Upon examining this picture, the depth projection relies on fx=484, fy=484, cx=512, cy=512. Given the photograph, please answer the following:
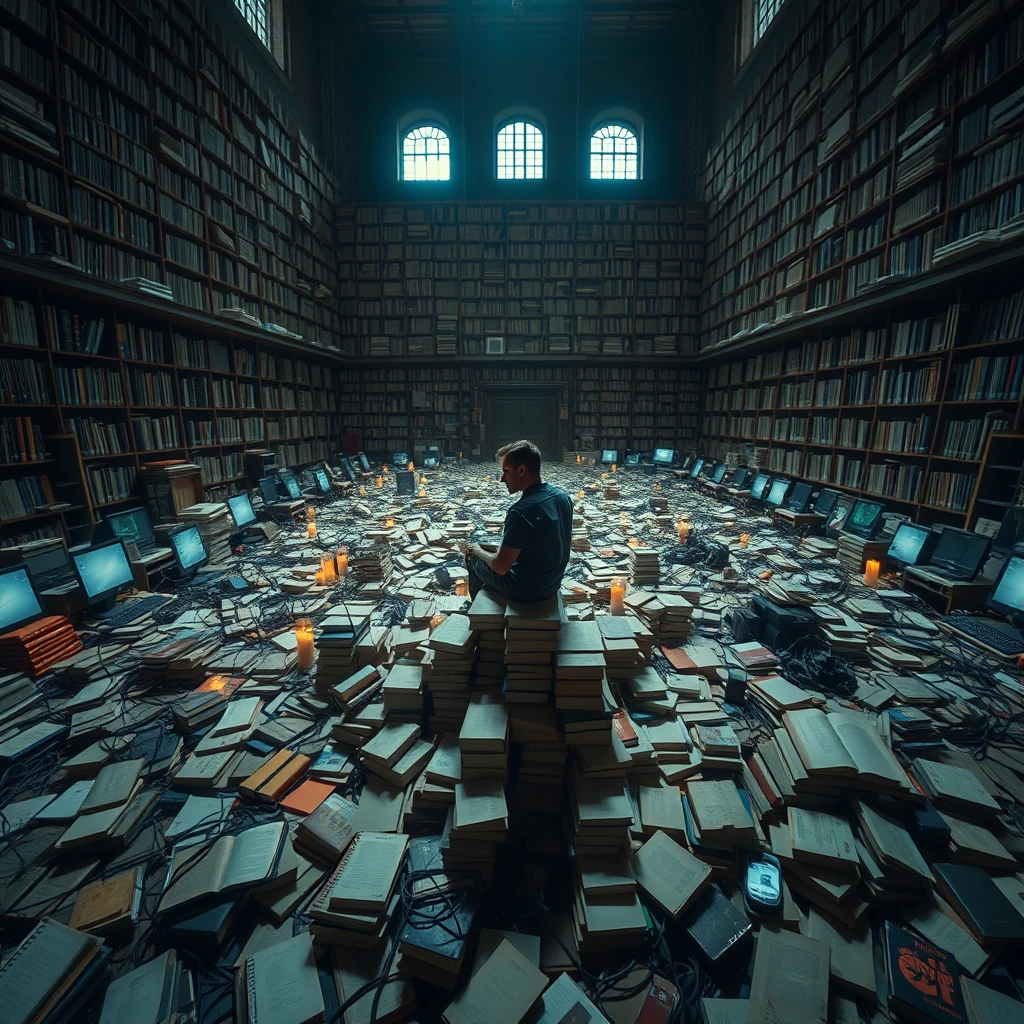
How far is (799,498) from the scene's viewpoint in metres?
6.88

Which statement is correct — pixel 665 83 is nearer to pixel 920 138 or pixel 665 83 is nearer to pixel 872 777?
pixel 920 138

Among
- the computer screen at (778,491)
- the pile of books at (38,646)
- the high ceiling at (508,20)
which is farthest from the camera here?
the high ceiling at (508,20)

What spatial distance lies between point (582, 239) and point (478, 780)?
13.1m

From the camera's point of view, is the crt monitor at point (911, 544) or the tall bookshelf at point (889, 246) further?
the tall bookshelf at point (889, 246)

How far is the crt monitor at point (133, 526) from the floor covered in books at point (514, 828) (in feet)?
5.08

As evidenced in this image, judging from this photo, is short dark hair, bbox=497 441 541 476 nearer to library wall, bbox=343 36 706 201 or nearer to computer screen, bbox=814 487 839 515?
computer screen, bbox=814 487 839 515

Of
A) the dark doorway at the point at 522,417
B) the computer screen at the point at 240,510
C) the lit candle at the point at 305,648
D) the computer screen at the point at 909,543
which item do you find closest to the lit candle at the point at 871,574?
the computer screen at the point at 909,543

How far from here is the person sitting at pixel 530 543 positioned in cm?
225

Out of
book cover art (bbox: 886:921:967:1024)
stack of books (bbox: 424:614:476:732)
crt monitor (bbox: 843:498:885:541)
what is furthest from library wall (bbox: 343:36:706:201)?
book cover art (bbox: 886:921:967:1024)

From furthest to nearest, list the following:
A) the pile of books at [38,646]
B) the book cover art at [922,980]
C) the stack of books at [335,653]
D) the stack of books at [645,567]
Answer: the stack of books at [645,567] → the pile of books at [38,646] → the stack of books at [335,653] → the book cover art at [922,980]

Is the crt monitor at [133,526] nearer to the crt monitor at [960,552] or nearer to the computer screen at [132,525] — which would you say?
the computer screen at [132,525]

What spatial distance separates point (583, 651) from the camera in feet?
6.61

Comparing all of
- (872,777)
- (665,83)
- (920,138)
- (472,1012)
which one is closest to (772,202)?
(920,138)

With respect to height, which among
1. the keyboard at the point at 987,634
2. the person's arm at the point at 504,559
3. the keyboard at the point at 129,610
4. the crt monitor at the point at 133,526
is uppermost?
the person's arm at the point at 504,559
